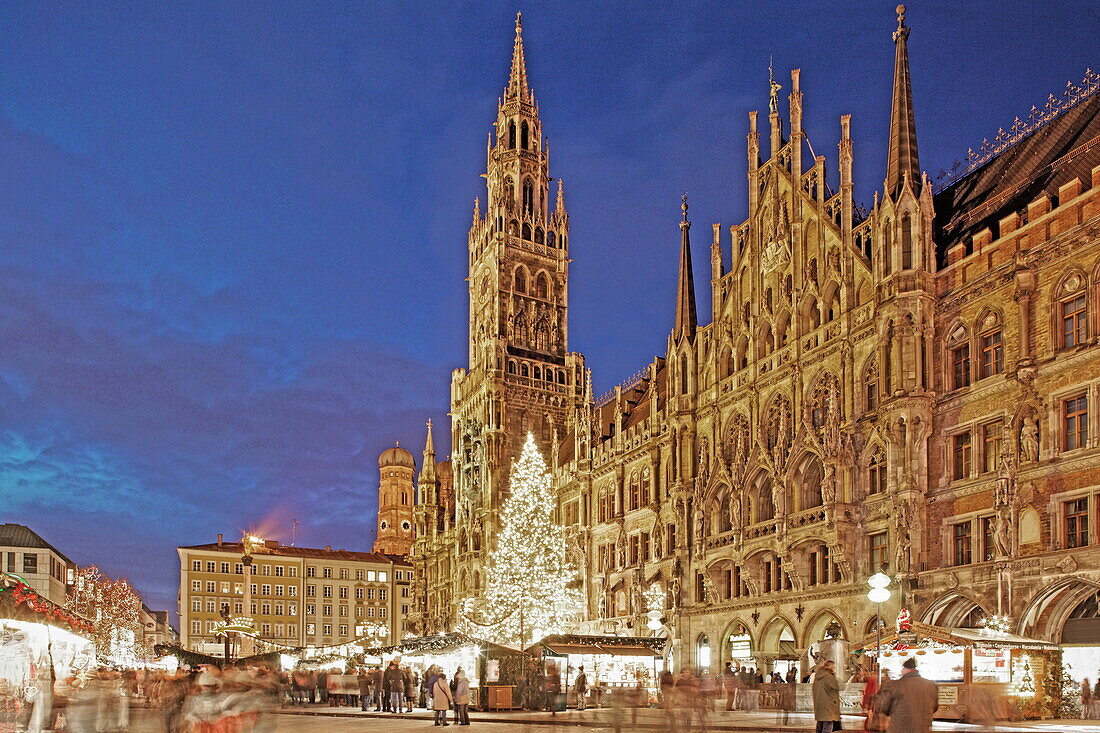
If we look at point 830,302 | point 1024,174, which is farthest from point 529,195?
point 1024,174

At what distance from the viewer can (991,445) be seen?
37.2 m

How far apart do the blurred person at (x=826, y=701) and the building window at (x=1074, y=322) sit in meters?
17.6

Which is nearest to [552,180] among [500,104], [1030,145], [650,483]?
[500,104]

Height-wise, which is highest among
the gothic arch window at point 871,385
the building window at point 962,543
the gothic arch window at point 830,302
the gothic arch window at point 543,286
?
the gothic arch window at point 543,286

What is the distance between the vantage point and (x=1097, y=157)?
121 feet

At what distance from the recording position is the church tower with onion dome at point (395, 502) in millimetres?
147250

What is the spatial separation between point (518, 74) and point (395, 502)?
236 feet

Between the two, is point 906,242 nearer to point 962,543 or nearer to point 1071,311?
point 1071,311

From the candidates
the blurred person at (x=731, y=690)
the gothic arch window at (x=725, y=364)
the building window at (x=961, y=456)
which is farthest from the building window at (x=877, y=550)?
the gothic arch window at (x=725, y=364)

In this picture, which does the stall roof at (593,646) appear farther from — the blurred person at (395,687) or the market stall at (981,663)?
the market stall at (981,663)

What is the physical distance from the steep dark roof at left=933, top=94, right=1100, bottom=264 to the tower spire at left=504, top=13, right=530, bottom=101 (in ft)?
166

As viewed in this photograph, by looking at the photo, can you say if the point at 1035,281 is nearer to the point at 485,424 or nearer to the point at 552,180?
the point at 485,424

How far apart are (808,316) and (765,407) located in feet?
14.0

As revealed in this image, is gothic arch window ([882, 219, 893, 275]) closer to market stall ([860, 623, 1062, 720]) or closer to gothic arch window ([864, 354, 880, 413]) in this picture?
Result: gothic arch window ([864, 354, 880, 413])
